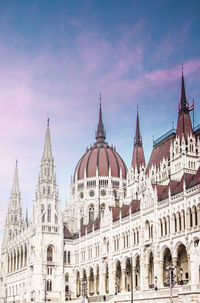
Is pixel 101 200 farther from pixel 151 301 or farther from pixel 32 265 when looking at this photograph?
pixel 151 301

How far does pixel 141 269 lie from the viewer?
75.8 metres

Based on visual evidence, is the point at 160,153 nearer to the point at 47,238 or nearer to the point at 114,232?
the point at 114,232

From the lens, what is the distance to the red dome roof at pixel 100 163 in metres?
134

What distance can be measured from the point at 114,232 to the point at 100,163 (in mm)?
47787

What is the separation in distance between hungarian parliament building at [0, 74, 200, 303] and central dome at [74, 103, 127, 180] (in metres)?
0.27

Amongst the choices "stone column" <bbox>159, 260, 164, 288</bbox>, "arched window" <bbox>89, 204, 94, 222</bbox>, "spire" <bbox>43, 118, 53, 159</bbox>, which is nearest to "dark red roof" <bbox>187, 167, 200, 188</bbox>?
"stone column" <bbox>159, 260, 164, 288</bbox>

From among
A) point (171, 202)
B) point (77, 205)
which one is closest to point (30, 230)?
point (77, 205)

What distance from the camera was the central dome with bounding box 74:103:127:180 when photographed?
134 meters

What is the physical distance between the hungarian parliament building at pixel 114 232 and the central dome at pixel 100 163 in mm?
274

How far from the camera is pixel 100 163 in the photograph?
440 feet

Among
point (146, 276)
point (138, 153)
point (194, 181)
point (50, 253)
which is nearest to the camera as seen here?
point (194, 181)

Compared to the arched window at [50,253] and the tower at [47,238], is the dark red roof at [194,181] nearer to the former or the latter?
the tower at [47,238]

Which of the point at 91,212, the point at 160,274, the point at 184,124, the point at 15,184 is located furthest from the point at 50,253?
the point at 184,124

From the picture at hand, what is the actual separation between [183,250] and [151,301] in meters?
11.3
